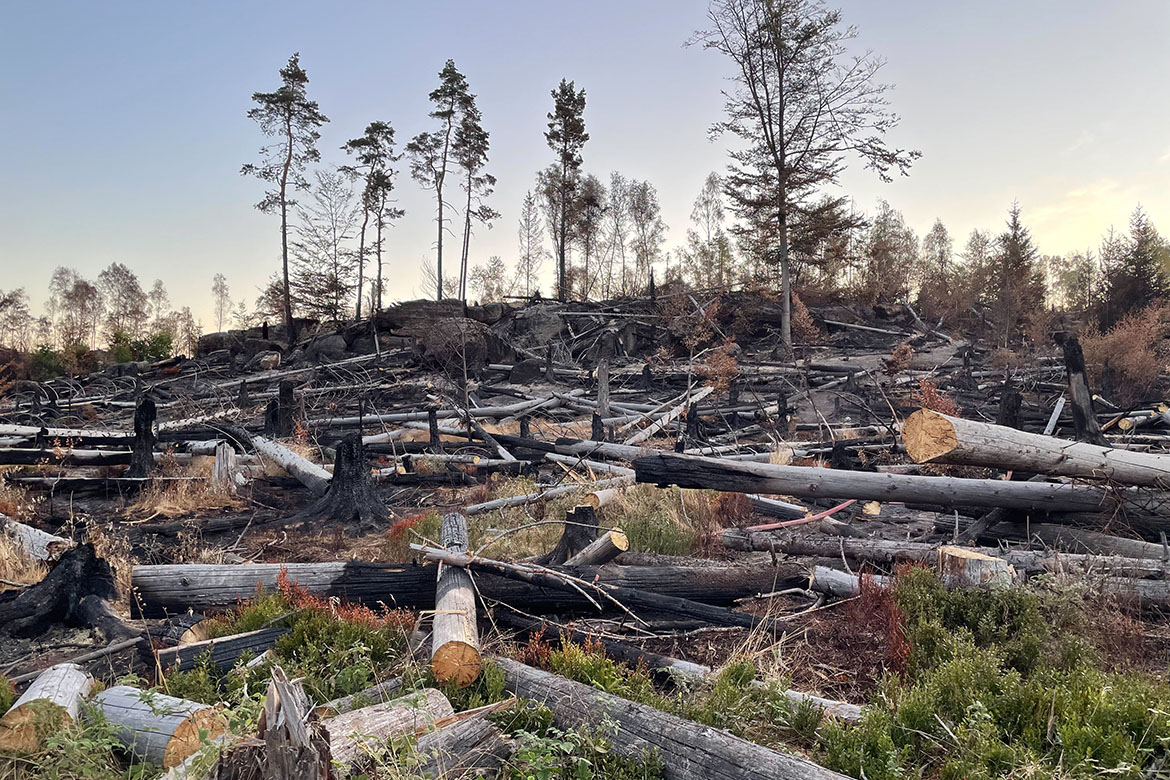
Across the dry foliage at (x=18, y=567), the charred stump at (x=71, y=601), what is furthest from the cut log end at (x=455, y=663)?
the dry foliage at (x=18, y=567)

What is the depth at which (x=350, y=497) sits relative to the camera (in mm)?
9859

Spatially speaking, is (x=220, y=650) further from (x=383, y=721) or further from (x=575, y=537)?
(x=575, y=537)

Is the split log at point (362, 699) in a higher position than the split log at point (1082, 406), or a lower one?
lower

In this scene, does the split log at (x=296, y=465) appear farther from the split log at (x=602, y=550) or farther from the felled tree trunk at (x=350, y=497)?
the split log at (x=602, y=550)

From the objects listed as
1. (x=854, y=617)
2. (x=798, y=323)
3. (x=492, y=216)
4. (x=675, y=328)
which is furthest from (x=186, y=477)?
(x=492, y=216)

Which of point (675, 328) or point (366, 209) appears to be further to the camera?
point (366, 209)

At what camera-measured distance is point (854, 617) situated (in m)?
5.28

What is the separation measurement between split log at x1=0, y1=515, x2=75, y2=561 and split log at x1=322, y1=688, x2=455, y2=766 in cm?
569

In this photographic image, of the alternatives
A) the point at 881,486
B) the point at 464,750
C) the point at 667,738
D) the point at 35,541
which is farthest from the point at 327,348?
the point at 667,738

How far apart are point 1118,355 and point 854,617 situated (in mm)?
18505

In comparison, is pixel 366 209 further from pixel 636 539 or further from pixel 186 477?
pixel 636 539

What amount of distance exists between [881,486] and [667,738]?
14.6 ft

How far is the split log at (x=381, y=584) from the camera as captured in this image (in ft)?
18.1

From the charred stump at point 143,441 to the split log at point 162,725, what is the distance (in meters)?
9.42
